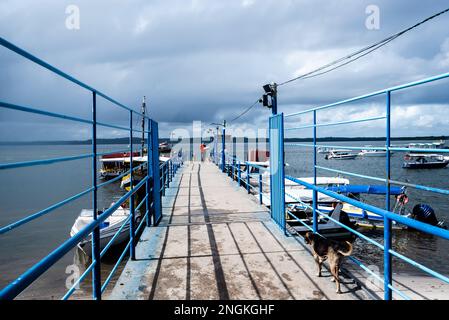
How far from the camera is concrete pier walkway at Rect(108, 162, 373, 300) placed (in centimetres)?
359

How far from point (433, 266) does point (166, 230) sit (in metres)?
11.7

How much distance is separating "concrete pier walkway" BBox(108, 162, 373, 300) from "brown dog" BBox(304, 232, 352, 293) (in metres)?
0.18

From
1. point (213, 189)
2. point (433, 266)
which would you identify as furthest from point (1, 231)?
point (433, 266)

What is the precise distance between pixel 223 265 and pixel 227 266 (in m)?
0.06

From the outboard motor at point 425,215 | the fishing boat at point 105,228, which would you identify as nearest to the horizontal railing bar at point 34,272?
the fishing boat at point 105,228

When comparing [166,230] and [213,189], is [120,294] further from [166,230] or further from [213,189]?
[213,189]

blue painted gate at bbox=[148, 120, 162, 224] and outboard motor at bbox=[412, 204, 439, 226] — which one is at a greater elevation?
blue painted gate at bbox=[148, 120, 162, 224]

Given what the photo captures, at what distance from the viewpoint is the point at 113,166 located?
164 ft

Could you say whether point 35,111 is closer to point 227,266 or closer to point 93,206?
point 93,206

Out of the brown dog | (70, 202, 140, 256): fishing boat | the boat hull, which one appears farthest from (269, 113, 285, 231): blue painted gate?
the boat hull

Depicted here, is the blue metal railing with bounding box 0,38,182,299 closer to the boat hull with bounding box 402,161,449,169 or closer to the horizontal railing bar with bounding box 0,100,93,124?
the horizontal railing bar with bounding box 0,100,93,124

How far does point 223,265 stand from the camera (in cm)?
438

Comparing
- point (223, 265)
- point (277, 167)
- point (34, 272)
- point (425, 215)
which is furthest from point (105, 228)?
point (425, 215)

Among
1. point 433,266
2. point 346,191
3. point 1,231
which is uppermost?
point 1,231
